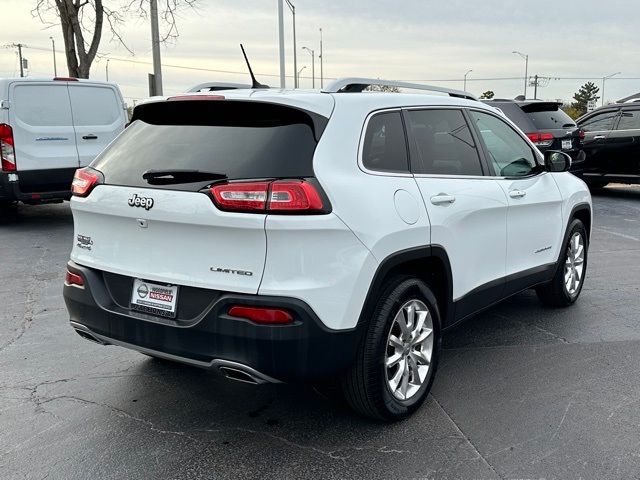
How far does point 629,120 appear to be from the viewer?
12586 mm

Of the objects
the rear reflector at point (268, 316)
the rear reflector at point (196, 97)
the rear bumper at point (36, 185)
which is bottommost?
the rear bumper at point (36, 185)

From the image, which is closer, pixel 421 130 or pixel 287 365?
pixel 287 365

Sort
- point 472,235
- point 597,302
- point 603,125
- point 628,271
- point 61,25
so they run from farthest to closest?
point 61,25 → point 603,125 → point 628,271 → point 597,302 → point 472,235

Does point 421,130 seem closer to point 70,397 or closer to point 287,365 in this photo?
point 287,365

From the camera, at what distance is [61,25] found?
17797 millimetres

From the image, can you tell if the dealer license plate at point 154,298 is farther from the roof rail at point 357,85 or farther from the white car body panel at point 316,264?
the roof rail at point 357,85

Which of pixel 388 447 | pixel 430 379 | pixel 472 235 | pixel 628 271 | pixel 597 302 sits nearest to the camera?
pixel 388 447

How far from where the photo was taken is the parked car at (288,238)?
2.95 metres

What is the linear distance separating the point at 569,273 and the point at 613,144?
8.00 metres

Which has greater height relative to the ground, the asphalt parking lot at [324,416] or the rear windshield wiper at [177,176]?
the rear windshield wiper at [177,176]

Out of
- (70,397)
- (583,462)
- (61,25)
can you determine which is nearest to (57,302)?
(70,397)

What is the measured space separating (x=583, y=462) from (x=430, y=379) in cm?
92

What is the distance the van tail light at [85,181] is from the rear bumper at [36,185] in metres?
6.23

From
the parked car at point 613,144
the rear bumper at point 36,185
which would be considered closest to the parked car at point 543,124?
the parked car at point 613,144
